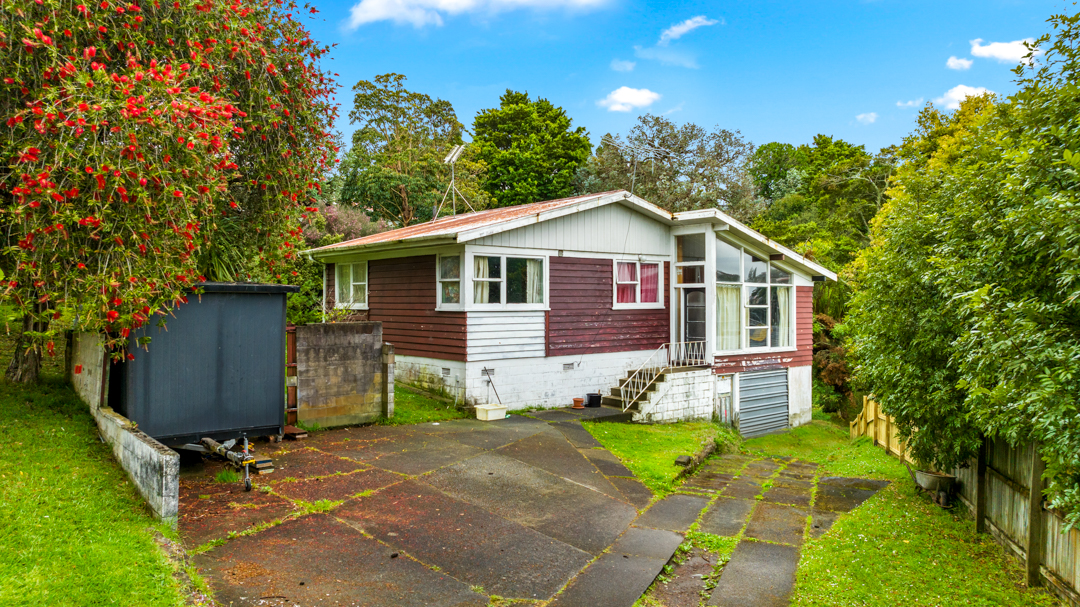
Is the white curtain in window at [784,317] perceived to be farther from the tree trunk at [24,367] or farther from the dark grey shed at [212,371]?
the tree trunk at [24,367]

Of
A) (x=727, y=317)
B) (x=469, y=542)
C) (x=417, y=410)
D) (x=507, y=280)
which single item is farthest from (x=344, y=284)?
(x=469, y=542)

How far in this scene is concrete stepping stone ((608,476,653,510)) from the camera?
7.57 m

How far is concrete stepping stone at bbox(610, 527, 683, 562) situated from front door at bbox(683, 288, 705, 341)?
8.94 m

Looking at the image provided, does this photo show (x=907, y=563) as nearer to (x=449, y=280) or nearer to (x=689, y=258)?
(x=449, y=280)

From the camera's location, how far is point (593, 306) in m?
13.7

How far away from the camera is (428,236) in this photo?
11.5 meters

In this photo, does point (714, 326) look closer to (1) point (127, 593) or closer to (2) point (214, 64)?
(2) point (214, 64)

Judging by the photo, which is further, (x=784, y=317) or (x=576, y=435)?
(x=784, y=317)

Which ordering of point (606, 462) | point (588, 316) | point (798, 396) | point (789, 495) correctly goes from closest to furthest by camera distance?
point (789, 495) < point (606, 462) < point (588, 316) < point (798, 396)

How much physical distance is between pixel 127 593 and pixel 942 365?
7827 millimetres

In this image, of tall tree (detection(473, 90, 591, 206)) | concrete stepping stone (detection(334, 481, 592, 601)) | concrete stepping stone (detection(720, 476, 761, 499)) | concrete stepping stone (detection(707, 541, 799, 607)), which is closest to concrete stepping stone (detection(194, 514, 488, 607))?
concrete stepping stone (detection(334, 481, 592, 601))

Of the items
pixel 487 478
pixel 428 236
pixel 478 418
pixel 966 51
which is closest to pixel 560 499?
pixel 487 478

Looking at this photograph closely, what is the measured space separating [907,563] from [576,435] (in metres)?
5.59

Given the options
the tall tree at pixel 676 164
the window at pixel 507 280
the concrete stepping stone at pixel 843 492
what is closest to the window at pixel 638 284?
the window at pixel 507 280
